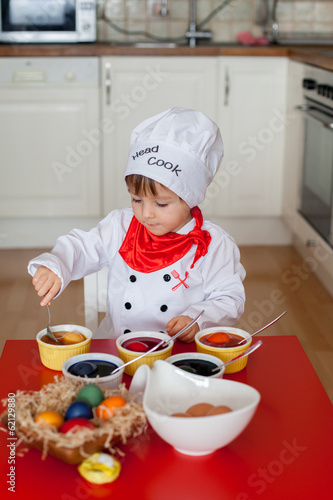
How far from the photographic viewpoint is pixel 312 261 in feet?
11.4

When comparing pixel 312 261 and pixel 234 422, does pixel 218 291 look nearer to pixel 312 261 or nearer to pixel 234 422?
pixel 234 422

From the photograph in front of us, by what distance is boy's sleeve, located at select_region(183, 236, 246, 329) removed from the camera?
1.36 metres

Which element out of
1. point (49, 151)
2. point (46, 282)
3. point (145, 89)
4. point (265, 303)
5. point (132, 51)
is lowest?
point (265, 303)

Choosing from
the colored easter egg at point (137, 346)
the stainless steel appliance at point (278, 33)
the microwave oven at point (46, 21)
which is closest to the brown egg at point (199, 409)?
the colored easter egg at point (137, 346)

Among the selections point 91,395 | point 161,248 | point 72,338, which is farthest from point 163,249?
point 91,395

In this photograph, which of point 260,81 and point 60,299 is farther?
point 260,81

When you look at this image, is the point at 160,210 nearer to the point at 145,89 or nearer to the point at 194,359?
the point at 194,359

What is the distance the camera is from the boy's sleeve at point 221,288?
53.6 inches

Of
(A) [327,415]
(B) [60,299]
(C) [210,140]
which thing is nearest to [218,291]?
(C) [210,140]

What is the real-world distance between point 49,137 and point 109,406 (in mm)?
2834

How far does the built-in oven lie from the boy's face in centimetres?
155

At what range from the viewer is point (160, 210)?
1424mm

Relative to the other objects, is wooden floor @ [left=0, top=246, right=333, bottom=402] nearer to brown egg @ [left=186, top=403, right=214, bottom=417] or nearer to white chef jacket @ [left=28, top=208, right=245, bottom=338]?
white chef jacket @ [left=28, top=208, right=245, bottom=338]

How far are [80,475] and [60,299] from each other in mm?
2278
